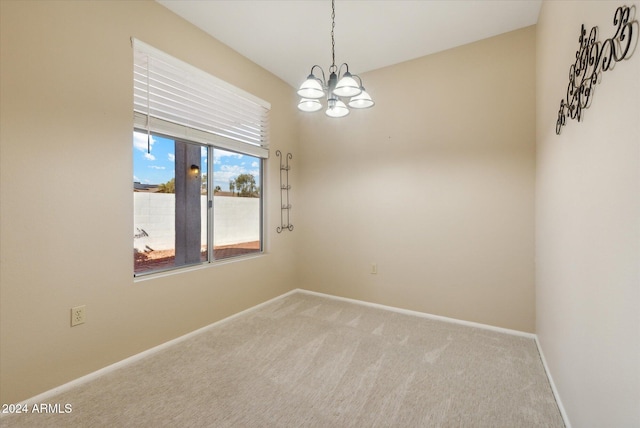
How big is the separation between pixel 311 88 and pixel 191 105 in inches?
53.5

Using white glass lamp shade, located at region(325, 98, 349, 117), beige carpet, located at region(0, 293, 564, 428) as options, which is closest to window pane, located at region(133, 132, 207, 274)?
beige carpet, located at region(0, 293, 564, 428)

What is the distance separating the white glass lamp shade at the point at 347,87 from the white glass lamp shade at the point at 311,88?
110mm

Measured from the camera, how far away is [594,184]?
1.22 metres

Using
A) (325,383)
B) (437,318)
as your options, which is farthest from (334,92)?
(437,318)

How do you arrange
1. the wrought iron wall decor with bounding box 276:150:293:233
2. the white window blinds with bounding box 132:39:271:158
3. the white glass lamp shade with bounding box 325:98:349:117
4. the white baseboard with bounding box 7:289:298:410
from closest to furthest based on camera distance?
1. the white baseboard with bounding box 7:289:298:410
2. the white glass lamp shade with bounding box 325:98:349:117
3. the white window blinds with bounding box 132:39:271:158
4. the wrought iron wall decor with bounding box 276:150:293:233

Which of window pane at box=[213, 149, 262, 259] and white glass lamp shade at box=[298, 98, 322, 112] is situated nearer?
white glass lamp shade at box=[298, 98, 322, 112]

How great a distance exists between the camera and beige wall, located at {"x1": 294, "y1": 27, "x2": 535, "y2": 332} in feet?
8.84

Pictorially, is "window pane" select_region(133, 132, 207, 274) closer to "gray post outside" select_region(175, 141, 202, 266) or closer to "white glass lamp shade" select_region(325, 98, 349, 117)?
"gray post outside" select_region(175, 141, 202, 266)

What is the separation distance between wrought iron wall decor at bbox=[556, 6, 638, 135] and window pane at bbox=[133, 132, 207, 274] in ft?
9.22

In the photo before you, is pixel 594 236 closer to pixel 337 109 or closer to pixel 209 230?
pixel 337 109

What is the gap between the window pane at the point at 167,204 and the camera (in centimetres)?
240

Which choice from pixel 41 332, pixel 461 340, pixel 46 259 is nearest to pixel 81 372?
pixel 41 332

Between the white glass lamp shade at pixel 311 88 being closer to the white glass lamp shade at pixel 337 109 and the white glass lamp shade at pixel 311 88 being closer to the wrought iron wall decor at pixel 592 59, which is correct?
the white glass lamp shade at pixel 337 109

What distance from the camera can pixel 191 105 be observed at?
8.70ft
